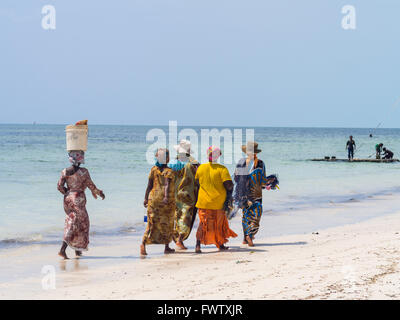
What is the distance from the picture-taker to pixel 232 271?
6.39 meters

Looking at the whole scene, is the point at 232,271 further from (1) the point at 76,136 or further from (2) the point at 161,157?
(1) the point at 76,136

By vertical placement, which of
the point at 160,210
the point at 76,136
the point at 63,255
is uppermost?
the point at 76,136

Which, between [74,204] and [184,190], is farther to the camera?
[184,190]

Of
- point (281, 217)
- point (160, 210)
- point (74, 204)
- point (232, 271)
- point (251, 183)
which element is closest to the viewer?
point (232, 271)

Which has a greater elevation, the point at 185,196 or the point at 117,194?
the point at 185,196

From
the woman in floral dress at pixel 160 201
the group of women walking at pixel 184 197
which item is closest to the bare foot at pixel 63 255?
the group of women walking at pixel 184 197

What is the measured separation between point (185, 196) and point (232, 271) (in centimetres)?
204

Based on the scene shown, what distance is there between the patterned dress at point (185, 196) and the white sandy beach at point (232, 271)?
1.35 ft

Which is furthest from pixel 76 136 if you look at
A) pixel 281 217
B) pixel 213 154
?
pixel 281 217
